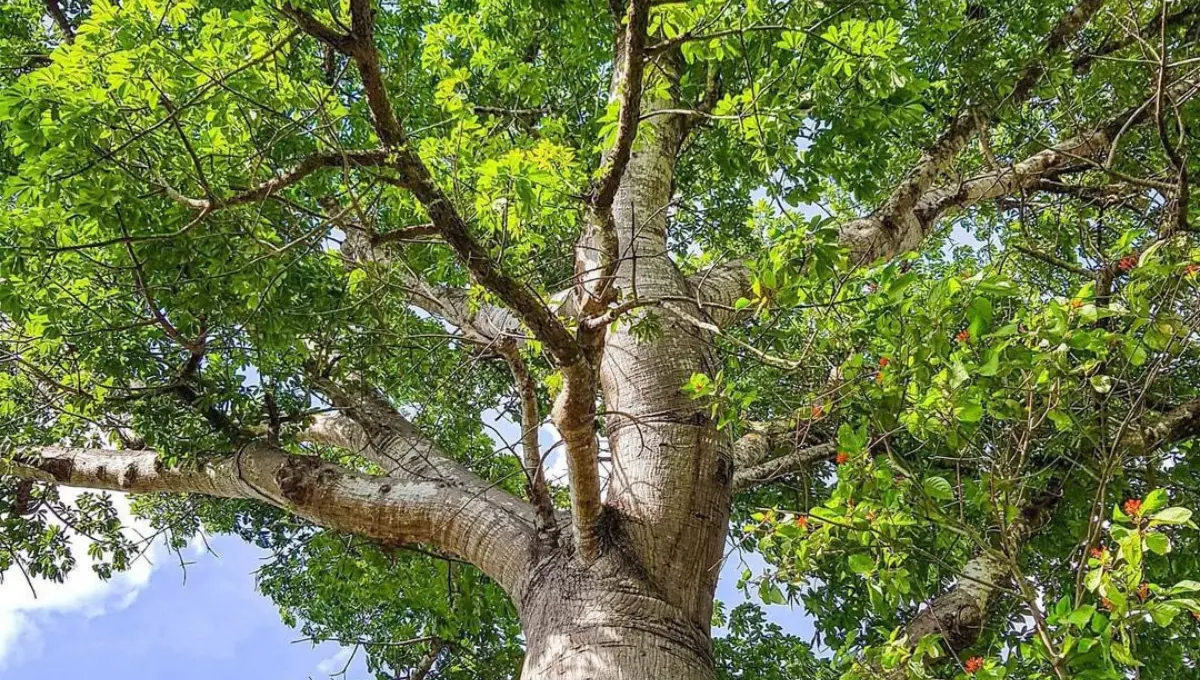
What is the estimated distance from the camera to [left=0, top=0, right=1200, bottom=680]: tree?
198 cm

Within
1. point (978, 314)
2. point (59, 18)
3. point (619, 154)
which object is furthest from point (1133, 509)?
point (59, 18)

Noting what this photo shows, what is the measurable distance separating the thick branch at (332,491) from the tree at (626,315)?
0.02m

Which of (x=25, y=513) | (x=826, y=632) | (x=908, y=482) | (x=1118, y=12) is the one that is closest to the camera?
(x=908, y=482)

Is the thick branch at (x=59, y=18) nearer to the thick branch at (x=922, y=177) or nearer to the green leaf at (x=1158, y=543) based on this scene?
the thick branch at (x=922, y=177)

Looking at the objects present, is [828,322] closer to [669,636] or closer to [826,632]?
[669,636]

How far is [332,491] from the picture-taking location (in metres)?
3.16

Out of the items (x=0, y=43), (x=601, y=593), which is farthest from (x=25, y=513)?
(x=601, y=593)

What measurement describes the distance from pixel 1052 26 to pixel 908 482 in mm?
2958

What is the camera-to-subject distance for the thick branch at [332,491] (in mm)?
2748

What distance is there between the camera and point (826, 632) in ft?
15.2

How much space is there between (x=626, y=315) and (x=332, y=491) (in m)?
1.50

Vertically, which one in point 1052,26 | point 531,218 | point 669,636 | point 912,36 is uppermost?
point 1052,26

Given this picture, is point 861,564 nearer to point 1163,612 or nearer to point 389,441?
point 1163,612

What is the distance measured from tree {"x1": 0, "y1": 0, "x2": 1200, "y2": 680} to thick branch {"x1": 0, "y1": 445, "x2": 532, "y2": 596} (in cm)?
2
